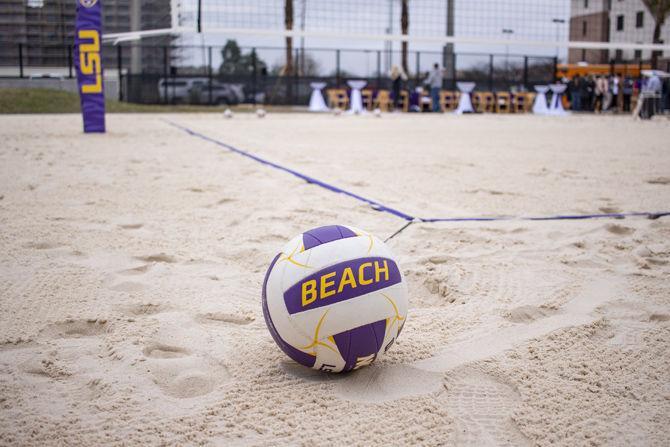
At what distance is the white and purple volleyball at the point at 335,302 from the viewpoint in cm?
199

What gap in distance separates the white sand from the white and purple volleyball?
125 mm

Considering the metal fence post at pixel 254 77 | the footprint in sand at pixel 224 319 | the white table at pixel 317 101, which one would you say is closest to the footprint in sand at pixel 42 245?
the footprint in sand at pixel 224 319

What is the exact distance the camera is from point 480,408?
1.90m

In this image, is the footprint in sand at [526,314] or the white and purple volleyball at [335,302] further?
the footprint in sand at [526,314]

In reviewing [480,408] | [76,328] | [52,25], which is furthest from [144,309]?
[52,25]

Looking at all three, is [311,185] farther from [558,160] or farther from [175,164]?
[558,160]

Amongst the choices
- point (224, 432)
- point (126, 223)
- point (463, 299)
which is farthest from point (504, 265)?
point (126, 223)

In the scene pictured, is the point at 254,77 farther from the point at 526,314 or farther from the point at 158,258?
the point at 526,314

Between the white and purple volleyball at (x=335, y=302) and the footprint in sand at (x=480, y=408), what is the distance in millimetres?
274

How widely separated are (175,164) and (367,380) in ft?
17.5

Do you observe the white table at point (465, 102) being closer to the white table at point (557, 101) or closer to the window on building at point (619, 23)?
the white table at point (557, 101)

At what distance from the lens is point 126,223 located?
13.7 ft

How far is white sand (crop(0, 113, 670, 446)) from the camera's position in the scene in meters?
1.82

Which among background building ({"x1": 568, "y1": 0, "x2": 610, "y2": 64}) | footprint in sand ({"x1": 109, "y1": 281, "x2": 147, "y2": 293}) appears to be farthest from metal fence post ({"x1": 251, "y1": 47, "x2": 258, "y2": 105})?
background building ({"x1": 568, "y1": 0, "x2": 610, "y2": 64})
